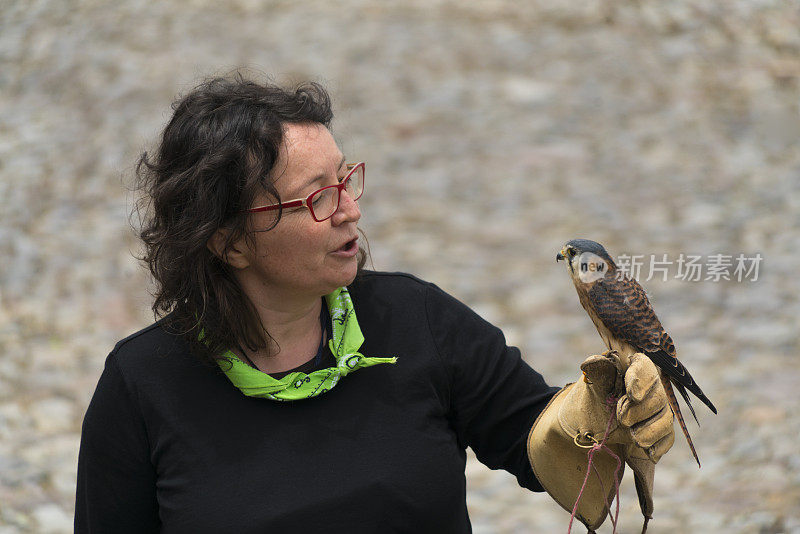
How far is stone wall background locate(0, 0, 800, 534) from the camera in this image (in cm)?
431

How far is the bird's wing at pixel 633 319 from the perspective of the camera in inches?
79.4

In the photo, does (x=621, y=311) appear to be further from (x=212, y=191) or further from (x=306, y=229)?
(x=212, y=191)

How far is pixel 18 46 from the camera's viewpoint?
7977 millimetres

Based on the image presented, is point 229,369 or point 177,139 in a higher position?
point 177,139

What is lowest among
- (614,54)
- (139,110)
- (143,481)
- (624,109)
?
(143,481)

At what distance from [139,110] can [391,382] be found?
5679 mm

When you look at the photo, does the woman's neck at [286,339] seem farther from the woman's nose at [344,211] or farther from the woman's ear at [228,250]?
the woman's nose at [344,211]

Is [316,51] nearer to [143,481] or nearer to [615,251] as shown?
[615,251]

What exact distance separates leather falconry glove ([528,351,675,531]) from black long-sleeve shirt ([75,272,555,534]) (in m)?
0.18

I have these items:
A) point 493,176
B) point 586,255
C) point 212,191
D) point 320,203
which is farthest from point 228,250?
point 493,176

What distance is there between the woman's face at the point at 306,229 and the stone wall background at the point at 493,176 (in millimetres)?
2414

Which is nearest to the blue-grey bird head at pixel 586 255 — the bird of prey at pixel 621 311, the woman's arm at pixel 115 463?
Answer: the bird of prey at pixel 621 311

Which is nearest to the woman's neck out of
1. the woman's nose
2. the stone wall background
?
the woman's nose

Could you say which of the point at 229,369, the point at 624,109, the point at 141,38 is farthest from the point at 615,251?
the point at 141,38
